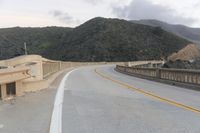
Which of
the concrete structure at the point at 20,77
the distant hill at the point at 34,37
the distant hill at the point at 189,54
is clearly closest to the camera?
the concrete structure at the point at 20,77

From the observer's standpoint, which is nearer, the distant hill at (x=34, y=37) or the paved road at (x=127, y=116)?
the paved road at (x=127, y=116)

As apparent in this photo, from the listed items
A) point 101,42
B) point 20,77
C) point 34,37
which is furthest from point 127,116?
point 34,37

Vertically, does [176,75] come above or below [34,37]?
below

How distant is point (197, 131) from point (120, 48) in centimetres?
12150

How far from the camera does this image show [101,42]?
131m

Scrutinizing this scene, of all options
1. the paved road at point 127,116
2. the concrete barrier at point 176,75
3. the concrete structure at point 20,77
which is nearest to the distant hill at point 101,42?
the concrete barrier at point 176,75

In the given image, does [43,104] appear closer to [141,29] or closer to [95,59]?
[95,59]

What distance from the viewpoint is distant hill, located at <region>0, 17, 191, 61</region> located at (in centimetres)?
12194

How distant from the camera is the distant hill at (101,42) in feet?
400

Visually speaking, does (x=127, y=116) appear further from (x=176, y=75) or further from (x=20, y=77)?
(x=176, y=75)

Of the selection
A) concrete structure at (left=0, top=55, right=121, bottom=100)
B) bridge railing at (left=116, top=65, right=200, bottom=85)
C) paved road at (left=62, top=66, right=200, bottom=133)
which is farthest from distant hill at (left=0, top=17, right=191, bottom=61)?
paved road at (left=62, top=66, right=200, bottom=133)

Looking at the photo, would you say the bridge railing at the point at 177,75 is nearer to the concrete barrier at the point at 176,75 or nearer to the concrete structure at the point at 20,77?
the concrete barrier at the point at 176,75

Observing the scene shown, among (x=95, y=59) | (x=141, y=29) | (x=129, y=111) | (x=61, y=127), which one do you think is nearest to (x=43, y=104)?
(x=129, y=111)

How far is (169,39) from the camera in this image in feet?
461
